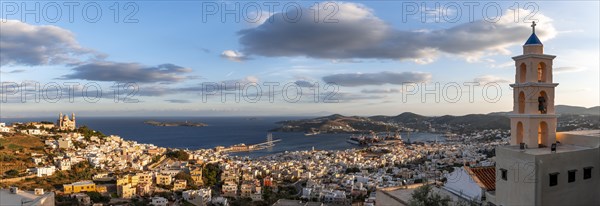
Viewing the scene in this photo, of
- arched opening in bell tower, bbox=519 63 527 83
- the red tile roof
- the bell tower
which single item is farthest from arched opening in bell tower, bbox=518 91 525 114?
the red tile roof

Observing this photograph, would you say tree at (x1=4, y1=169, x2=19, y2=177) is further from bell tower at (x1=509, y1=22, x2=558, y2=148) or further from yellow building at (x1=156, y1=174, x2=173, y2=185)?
bell tower at (x1=509, y1=22, x2=558, y2=148)

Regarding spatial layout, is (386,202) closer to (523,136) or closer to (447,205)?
(447,205)

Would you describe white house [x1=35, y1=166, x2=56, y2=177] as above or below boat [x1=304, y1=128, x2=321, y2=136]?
above

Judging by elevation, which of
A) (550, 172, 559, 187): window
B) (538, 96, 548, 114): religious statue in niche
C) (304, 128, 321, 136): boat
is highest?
(538, 96, 548, 114): religious statue in niche

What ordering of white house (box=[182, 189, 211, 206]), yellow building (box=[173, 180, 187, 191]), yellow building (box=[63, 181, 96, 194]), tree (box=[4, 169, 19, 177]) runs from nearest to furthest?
1. white house (box=[182, 189, 211, 206])
2. yellow building (box=[63, 181, 96, 194])
3. tree (box=[4, 169, 19, 177])
4. yellow building (box=[173, 180, 187, 191])

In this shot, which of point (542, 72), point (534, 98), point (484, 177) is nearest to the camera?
point (534, 98)

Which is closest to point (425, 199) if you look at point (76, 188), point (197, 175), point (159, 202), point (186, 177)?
point (159, 202)

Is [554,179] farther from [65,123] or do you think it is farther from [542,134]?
[65,123]
